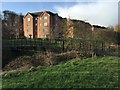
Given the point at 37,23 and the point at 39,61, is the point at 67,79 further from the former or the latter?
the point at 37,23

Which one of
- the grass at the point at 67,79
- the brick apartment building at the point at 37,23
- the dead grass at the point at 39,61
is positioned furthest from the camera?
the brick apartment building at the point at 37,23

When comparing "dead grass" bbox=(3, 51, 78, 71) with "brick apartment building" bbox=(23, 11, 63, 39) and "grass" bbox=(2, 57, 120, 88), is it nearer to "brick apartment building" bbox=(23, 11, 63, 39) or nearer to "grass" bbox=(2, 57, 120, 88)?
"grass" bbox=(2, 57, 120, 88)

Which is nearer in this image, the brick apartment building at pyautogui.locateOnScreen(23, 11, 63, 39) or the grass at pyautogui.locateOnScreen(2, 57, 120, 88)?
the grass at pyautogui.locateOnScreen(2, 57, 120, 88)

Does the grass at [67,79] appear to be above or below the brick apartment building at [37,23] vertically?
below

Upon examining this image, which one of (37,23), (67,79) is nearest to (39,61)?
(67,79)

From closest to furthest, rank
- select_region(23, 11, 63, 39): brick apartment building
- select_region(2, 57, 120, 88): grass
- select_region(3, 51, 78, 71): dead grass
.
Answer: select_region(2, 57, 120, 88): grass → select_region(3, 51, 78, 71): dead grass → select_region(23, 11, 63, 39): brick apartment building

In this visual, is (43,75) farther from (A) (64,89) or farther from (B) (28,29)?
(B) (28,29)

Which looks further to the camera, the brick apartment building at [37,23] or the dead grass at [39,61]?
the brick apartment building at [37,23]

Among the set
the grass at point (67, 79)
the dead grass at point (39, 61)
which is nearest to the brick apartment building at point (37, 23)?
the dead grass at point (39, 61)

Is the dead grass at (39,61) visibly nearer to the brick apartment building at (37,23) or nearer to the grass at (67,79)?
the grass at (67,79)

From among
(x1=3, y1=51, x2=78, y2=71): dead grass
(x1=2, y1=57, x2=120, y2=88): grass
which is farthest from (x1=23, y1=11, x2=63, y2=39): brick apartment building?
(x1=2, y1=57, x2=120, y2=88): grass

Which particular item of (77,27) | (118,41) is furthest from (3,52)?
(118,41)

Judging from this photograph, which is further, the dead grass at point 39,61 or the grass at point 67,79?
the dead grass at point 39,61

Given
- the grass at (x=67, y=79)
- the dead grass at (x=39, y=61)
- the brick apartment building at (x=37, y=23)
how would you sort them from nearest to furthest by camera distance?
the grass at (x=67, y=79) → the dead grass at (x=39, y=61) → the brick apartment building at (x=37, y=23)
